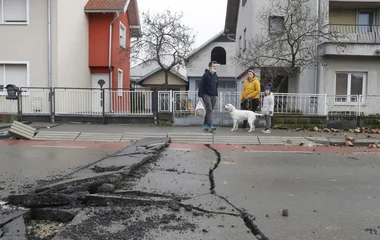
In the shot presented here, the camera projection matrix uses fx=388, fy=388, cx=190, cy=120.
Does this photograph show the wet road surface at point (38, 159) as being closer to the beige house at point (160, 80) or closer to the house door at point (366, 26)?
the house door at point (366, 26)

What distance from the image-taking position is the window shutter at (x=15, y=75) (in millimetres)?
16312

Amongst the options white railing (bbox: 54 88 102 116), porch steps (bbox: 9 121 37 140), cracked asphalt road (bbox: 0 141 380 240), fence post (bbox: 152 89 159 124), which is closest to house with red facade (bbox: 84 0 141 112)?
white railing (bbox: 54 88 102 116)

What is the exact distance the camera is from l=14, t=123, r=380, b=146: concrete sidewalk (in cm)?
1081

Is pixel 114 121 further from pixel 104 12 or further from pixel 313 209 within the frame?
pixel 313 209

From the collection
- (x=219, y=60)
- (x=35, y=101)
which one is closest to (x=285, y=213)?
(x=35, y=101)

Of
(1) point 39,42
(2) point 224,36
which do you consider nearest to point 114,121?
(1) point 39,42

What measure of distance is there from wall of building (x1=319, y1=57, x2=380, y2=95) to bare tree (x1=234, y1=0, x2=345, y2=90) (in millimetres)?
931

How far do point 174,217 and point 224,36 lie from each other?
1202 inches

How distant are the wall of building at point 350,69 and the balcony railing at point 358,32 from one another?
0.95 m

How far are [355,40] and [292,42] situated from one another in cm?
422

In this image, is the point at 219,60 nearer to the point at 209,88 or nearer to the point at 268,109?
the point at 268,109

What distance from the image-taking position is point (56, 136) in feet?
36.7

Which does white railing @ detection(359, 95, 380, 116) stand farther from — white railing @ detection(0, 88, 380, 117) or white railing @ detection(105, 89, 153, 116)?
white railing @ detection(105, 89, 153, 116)

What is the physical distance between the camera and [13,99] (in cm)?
1396
